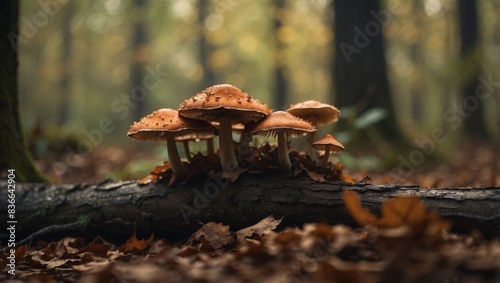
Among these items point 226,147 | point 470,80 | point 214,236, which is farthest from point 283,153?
point 470,80

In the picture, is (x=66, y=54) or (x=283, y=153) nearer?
(x=283, y=153)

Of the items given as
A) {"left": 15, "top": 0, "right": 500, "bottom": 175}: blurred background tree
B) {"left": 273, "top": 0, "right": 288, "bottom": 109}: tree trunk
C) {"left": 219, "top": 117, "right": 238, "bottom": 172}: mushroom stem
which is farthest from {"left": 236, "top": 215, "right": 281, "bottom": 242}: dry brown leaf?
{"left": 273, "top": 0, "right": 288, "bottom": 109}: tree trunk

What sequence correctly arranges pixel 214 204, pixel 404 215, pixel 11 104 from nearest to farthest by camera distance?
pixel 404 215
pixel 214 204
pixel 11 104

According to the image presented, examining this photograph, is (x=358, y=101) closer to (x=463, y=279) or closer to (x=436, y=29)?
(x=463, y=279)

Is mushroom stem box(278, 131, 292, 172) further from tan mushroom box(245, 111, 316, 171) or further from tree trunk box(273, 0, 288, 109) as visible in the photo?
tree trunk box(273, 0, 288, 109)

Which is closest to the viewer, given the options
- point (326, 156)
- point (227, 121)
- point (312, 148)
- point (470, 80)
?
point (227, 121)

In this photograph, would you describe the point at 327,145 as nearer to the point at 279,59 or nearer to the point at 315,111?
the point at 315,111

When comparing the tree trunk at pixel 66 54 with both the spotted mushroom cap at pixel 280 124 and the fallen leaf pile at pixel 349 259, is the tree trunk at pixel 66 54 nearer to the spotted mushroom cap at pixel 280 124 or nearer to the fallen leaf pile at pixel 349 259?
the spotted mushroom cap at pixel 280 124
